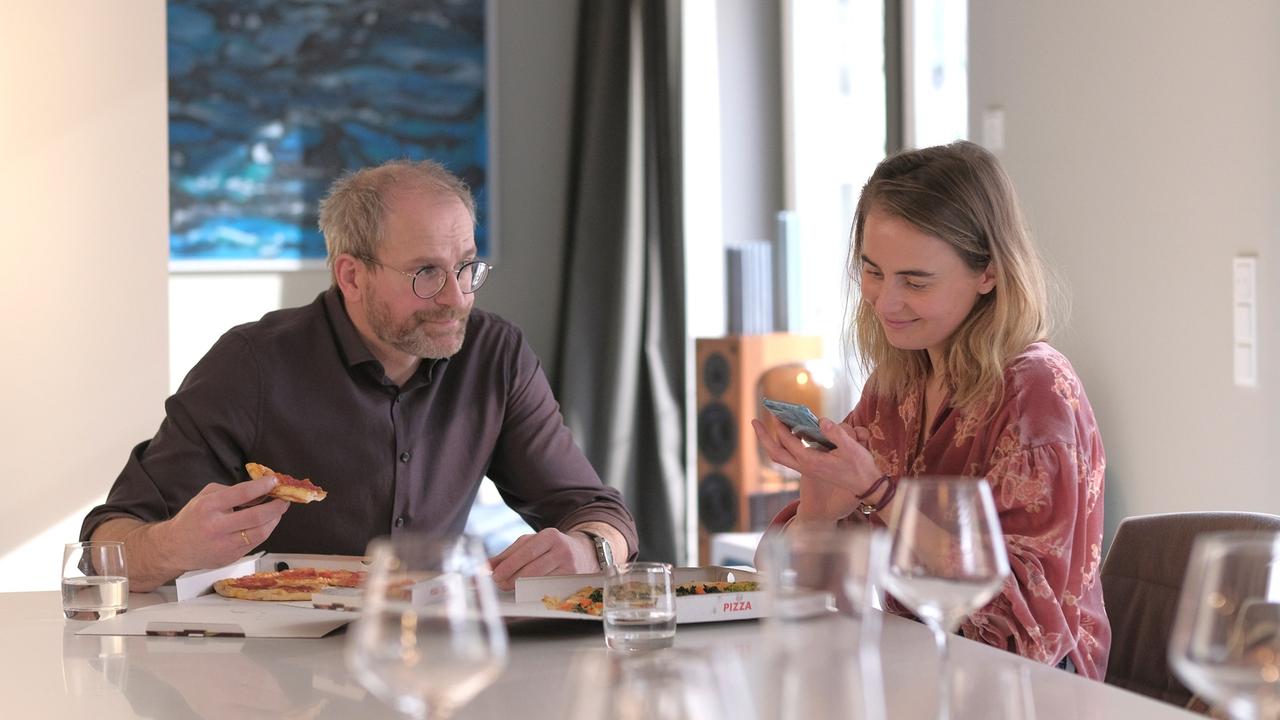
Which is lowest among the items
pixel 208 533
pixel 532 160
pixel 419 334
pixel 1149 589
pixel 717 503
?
pixel 717 503

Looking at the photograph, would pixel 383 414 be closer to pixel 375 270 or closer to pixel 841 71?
pixel 375 270

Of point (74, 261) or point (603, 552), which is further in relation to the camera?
point (74, 261)

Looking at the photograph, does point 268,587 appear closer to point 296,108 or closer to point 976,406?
point 976,406

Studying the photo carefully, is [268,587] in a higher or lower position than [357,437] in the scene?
lower

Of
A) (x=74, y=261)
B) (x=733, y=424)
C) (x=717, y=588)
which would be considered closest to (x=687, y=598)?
(x=717, y=588)

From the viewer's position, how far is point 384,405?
2418 mm

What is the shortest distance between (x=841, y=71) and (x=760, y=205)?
0.70m

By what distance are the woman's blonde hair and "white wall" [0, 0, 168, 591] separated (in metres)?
2.07

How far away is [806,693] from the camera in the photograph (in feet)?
2.88

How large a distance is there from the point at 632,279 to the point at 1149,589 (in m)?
3.80

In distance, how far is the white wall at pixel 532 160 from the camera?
5.98m

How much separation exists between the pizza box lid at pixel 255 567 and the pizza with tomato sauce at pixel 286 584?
2 centimetres

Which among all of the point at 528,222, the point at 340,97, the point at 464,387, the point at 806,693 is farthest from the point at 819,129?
the point at 806,693

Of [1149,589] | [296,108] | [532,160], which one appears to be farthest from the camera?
[532,160]
